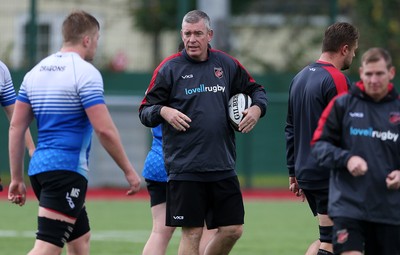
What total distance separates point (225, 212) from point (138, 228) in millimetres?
6343

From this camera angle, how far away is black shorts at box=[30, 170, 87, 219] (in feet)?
26.1

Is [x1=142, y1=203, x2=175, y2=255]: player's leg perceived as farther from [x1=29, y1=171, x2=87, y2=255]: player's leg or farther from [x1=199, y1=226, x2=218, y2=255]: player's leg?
[x1=29, y1=171, x2=87, y2=255]: player's leg

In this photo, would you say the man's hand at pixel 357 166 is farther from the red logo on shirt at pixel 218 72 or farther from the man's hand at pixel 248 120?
the red logo on shirt at pixel 218 72

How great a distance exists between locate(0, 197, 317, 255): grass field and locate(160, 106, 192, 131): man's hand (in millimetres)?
3768

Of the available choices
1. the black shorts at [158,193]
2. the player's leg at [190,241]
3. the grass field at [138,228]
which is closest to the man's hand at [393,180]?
the player's leg at [190,241]

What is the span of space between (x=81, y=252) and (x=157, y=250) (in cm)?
129

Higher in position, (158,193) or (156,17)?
(156,17)

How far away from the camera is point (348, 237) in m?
7.48

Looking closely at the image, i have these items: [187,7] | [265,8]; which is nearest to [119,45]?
[187,7]

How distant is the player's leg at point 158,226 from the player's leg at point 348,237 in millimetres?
2418

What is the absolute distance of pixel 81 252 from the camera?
27.6 feet

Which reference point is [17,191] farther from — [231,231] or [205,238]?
[205,238]

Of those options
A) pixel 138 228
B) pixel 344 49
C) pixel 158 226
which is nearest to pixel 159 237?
pixel 158 226

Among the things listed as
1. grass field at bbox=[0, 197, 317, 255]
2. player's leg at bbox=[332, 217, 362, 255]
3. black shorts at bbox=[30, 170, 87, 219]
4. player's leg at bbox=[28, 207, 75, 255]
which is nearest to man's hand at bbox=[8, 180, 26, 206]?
black shorts at bbox=[30, 170, 87, 219]
